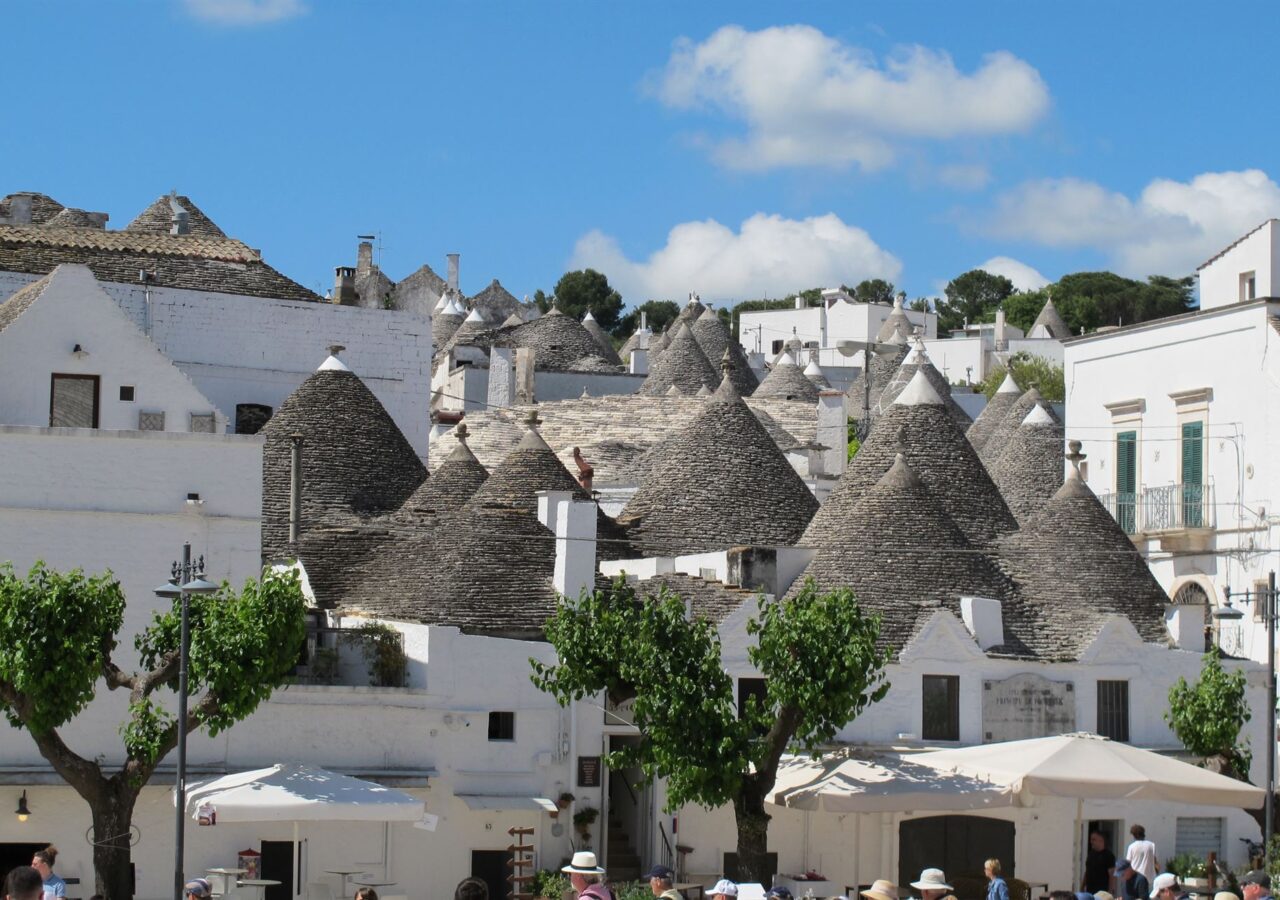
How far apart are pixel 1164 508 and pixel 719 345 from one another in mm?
45643

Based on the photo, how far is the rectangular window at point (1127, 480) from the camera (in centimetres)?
3969

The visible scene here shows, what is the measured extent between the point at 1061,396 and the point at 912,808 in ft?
205

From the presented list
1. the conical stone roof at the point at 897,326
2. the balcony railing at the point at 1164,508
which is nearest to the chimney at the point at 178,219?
the balcony railing at the point at 1164,508

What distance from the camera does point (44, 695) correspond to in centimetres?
2262

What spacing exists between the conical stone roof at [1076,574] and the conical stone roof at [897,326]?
6436 cm

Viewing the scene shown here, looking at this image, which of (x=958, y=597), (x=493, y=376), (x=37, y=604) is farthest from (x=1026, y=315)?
(x=37, y=604)

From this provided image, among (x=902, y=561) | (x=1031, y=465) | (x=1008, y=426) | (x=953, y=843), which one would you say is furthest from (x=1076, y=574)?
(x=1008, y=426)

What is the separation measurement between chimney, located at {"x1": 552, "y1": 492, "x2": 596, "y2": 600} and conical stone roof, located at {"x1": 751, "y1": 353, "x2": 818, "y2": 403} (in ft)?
121

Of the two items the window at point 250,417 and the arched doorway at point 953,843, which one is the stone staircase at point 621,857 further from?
the window at point 250,417

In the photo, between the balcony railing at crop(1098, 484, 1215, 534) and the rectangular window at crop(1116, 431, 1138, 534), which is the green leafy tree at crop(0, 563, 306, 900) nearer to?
the balcony railing at crop(1098, 484, 1215, 534)

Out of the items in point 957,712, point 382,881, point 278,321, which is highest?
point 278,321

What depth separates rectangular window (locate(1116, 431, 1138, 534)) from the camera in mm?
39688

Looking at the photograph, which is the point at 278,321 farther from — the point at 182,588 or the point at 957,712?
the point at 182,588

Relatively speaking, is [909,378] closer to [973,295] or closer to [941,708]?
[941,708]
